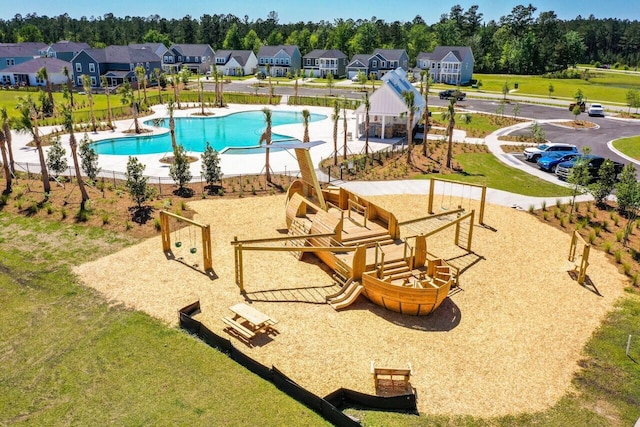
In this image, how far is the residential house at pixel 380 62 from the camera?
99.7m

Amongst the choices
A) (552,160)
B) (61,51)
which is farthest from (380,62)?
(552,160)

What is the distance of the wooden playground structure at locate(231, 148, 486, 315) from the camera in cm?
1800

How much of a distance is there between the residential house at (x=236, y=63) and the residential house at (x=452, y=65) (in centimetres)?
3902

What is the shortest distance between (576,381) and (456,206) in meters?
16.0

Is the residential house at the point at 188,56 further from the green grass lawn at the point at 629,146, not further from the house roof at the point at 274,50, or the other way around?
the green grass lawn at the point at 629,146

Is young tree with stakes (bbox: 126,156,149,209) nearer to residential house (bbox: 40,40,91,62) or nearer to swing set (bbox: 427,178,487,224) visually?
swing set (bbox: 427,178,487,224)

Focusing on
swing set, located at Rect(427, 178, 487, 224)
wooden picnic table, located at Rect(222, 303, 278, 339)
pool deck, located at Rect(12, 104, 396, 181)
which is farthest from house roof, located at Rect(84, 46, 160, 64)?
wooden picnic table, located at Rect(222, 303, 278, 339)

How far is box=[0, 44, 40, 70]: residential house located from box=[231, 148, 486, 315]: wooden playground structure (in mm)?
96387

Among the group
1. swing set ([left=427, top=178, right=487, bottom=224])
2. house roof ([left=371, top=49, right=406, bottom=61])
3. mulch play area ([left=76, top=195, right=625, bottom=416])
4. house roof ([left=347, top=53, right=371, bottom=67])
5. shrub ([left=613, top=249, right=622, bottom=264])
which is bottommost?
mulch play area ([left=76, top=195, right=625, bottom=416])

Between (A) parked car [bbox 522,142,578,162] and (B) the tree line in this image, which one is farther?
(B) the tree line

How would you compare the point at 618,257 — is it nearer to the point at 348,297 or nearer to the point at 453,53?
the point at 348,297

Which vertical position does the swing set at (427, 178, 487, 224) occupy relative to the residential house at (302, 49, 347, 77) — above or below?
below

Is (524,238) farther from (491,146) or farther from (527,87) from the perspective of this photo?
(527,87)

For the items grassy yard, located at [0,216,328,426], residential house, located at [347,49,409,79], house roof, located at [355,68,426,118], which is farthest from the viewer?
residential house, located at [347,49,409,79]
